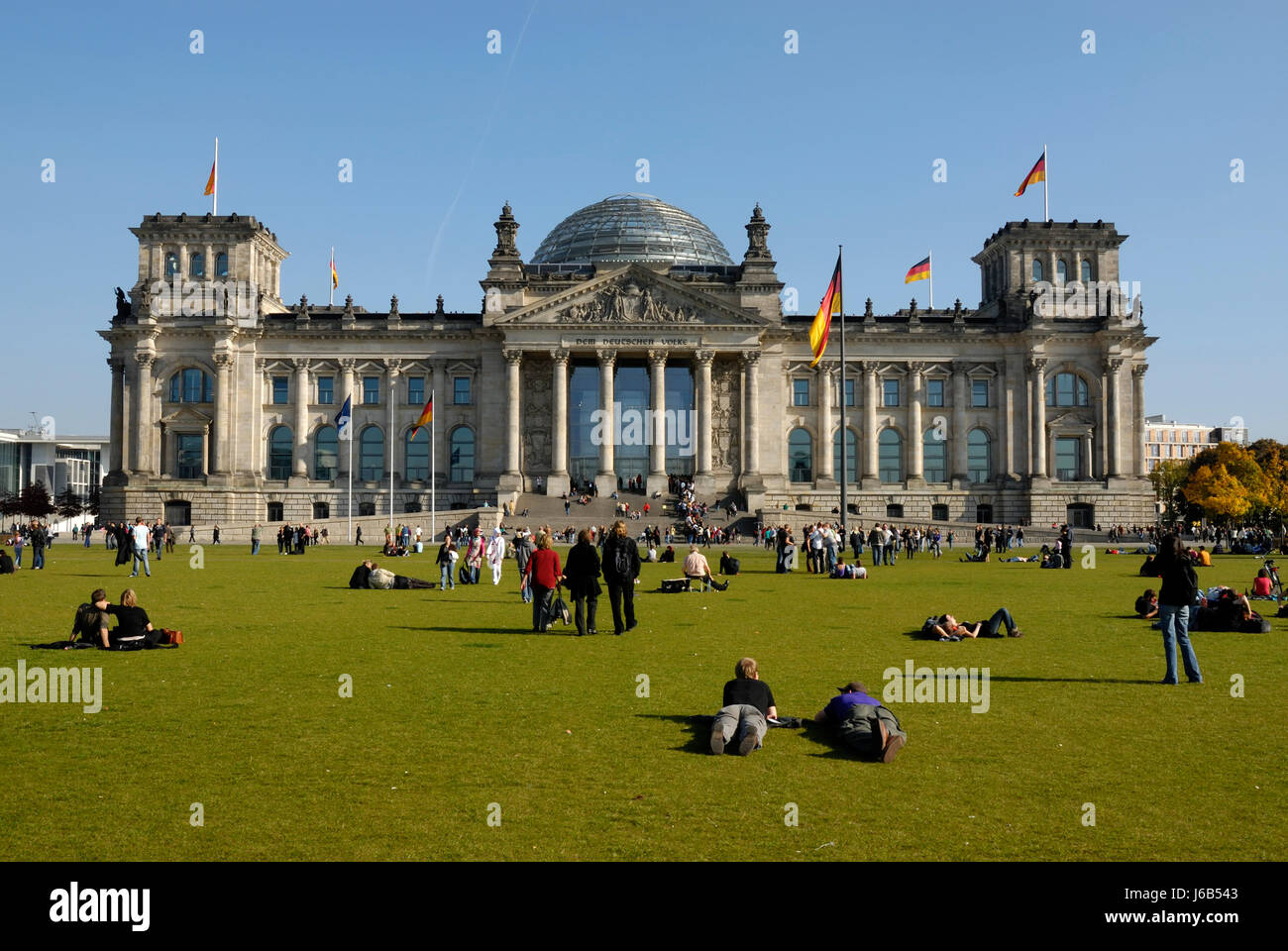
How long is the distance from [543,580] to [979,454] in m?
75.4

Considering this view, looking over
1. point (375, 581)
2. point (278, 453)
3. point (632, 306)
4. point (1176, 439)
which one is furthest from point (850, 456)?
point (1176, 439)

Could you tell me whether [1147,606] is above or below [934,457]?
below

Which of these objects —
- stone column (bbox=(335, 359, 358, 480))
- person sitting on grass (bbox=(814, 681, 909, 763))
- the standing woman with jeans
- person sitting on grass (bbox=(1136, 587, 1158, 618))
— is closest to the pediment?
stone column (bbox=(335, 359, 358, 480))

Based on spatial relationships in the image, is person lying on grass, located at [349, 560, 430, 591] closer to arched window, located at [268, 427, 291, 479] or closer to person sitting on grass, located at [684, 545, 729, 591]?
person sitting on grass, located at [684, 545, 729, 591]

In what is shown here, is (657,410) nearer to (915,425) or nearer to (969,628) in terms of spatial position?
(915,425)

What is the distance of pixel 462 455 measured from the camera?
89.4 m

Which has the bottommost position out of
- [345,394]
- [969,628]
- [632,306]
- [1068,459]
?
[969,628]

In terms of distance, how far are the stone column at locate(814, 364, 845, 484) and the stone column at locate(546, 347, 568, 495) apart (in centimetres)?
2070

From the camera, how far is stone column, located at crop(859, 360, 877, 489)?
8869 cm

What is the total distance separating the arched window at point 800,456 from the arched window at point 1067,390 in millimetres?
19766

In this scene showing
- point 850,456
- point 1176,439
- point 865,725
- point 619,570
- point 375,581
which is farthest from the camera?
point 1176,439

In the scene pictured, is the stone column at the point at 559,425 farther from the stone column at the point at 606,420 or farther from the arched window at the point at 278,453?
the arched window at the point at 278,453

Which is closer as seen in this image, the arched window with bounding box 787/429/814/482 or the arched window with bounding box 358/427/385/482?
the arched window with bounding box 358/427/385/482
